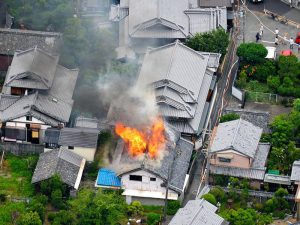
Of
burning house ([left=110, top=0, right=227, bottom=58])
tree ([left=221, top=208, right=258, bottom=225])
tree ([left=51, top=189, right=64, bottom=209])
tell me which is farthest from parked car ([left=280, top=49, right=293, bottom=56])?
tree ([left=51, top=189, right=64, bottom=209])

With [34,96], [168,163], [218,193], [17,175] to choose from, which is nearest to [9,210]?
[17,175]

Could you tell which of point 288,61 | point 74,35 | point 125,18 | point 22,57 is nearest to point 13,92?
point 22,57

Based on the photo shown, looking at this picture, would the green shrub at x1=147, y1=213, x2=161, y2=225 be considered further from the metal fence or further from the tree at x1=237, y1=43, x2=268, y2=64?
the tree at x1=237, y1=43, x2=268, y2=64

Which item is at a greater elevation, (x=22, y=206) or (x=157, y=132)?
(x=157, y=132)

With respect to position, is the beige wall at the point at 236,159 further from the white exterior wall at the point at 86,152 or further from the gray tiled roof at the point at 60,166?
the gray tiled roof at the point at 60,166

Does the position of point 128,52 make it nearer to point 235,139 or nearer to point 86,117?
point 86,117

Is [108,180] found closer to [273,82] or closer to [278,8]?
[273,82]
